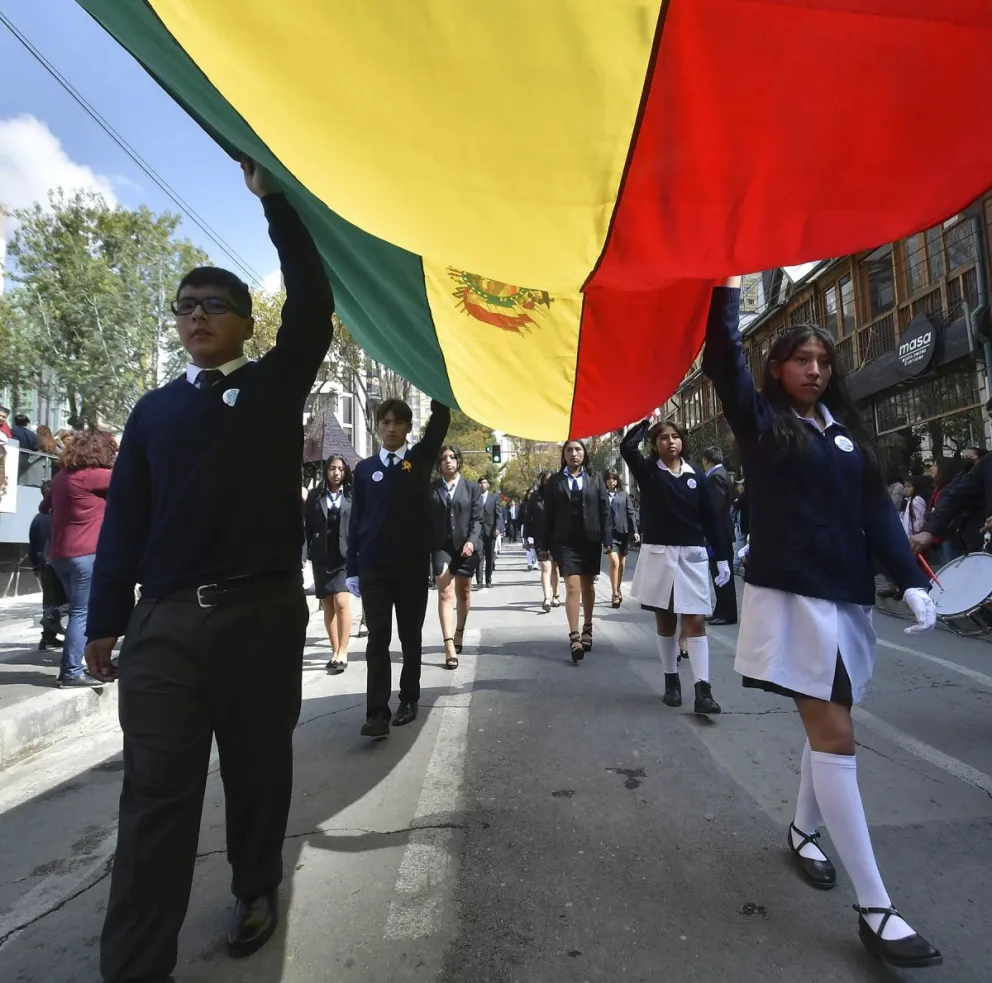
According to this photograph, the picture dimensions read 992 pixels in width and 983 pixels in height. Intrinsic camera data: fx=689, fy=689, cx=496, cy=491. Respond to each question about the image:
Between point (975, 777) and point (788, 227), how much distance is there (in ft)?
9.46

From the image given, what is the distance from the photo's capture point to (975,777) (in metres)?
3.32

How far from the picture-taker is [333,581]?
20.2 feet

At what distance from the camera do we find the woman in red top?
200 inches

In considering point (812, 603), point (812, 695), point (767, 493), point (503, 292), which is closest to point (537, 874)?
point (812, 695)

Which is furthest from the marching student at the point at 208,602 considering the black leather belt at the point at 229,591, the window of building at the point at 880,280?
the window of building at the point at 880,280

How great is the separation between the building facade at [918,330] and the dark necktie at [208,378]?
8689 millimetres

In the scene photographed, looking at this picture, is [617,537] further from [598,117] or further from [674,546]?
[598,117]

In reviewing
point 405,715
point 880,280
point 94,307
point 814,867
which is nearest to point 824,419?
point 814,867

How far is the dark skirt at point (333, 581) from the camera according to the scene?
611 centimetres

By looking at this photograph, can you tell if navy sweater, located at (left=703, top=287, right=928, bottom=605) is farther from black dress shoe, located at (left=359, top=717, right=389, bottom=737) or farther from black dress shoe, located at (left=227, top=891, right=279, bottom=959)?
black dress shoe, located at (left=359, top=717, right=389, bottom=737)

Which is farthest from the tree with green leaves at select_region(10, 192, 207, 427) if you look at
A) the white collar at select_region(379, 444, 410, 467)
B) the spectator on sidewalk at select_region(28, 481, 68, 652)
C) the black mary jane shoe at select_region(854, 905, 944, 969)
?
the black mary jane shoe at select_region(854, 905, 944, 969)

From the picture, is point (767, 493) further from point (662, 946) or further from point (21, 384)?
point (21, 384)

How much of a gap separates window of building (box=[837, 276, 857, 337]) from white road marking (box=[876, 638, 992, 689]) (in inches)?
508

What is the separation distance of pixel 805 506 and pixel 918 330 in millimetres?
13976
